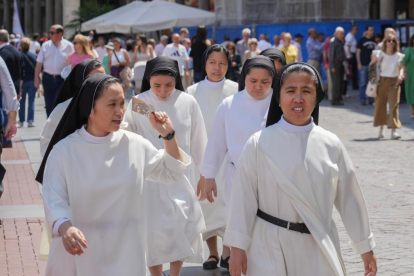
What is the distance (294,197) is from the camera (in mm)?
4207

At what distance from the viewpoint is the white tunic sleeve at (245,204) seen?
429cm

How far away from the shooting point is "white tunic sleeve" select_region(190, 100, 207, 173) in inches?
272

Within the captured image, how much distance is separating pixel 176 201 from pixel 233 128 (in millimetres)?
673

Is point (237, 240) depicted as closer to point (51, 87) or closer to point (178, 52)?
point (51, 87)

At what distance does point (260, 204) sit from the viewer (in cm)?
434

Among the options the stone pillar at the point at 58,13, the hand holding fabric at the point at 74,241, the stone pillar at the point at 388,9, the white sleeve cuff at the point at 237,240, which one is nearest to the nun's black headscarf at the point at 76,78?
the hand holding fabric at the point at 74,241

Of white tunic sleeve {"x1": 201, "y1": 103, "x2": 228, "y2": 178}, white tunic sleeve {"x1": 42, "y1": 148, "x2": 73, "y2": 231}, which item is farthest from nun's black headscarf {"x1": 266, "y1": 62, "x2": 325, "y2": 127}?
white tunic sleeve {"x1": 201, "y1": 103, "x2": 228, "y2": 178}

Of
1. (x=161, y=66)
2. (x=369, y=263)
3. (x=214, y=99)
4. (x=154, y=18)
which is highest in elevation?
(x=154, y=18)

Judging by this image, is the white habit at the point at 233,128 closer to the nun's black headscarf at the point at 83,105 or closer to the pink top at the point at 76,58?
the nun's black headscarf at the point at 83,105

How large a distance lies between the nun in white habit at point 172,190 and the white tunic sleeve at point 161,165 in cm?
122

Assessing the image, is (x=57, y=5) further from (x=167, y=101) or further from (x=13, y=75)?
(x=167, y=101)

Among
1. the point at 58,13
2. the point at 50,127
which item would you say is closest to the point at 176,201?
the point at 50,127

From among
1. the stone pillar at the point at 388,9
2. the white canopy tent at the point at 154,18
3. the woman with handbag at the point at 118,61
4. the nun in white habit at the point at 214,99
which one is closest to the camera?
the nun in white habit at the point at 214,99

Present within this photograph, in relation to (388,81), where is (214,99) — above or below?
above
